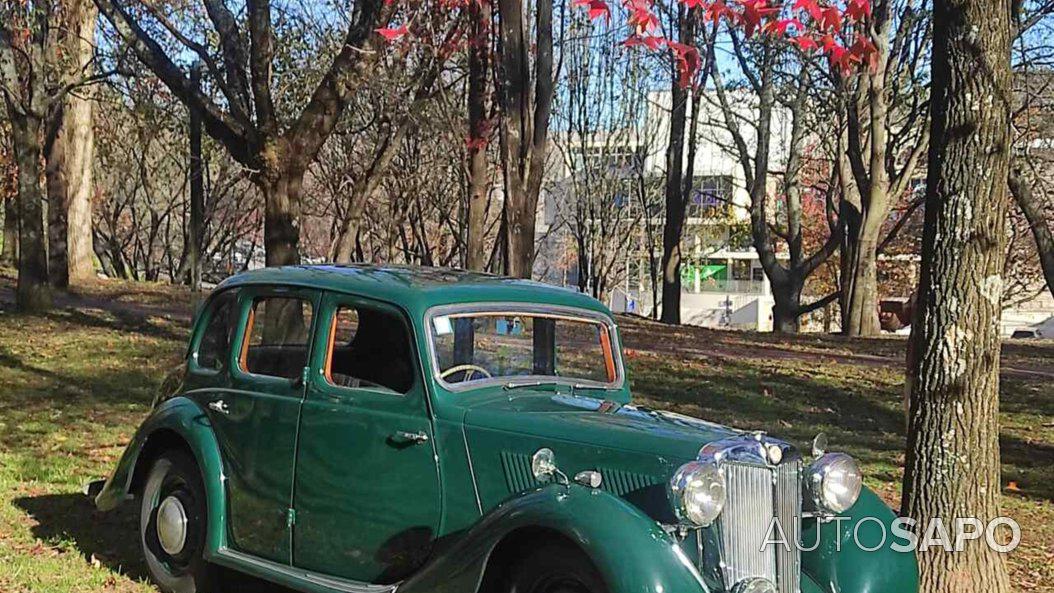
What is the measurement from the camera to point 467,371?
192 inches

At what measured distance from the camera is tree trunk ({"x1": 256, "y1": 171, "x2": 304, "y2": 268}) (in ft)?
40.5

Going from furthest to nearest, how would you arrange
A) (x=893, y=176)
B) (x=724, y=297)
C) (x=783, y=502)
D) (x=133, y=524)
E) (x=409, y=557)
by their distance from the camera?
(x=724, y=297) → (x=893, y=176) → (x=133, y=524) → (x=409, y=557) → (x=783, y=502)

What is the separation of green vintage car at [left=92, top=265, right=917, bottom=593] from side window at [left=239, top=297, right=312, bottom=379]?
1 cm

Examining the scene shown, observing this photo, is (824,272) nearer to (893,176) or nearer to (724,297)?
(724,297)

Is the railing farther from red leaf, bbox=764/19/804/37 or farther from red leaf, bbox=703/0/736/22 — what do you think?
red leaf, bbox=703/0/736/22

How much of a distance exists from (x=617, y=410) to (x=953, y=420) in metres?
1.62

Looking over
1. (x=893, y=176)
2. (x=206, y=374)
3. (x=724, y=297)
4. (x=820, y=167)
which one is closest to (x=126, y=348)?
(x=206, y=374)

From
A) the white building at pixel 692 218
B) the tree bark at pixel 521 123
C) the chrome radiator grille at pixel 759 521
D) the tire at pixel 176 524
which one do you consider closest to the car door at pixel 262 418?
the tire at pixel 176 524

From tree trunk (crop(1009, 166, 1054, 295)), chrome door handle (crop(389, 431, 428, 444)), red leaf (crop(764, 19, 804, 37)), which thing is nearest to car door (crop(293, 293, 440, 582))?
chrome door handle (crop(389, 431, 428, 444))

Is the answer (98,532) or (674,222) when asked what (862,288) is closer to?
(674,222)

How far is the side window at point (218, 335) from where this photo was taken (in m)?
5.70

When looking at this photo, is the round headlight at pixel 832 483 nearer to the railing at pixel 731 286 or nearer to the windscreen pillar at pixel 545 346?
the windscreen pillar at pixel 545 346

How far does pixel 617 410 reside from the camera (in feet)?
15.9

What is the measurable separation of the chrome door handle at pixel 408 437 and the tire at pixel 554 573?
75cm
